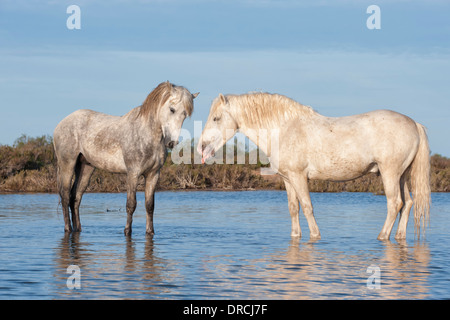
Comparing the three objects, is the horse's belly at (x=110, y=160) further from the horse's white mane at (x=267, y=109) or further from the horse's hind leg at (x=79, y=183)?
the horse's white mane at (x=267, y=109)

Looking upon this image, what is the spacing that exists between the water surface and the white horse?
0.72 meters

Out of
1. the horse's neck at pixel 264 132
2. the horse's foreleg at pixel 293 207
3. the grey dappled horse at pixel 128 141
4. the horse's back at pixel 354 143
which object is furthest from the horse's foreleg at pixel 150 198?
the horse's back at pixel 354 143

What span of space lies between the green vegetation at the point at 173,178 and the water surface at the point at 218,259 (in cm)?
952

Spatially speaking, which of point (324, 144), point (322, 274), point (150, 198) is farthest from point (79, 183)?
point (322, 274)

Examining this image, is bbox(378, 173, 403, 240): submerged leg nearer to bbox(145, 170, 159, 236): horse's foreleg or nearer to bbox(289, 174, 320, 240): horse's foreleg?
bbox(289, 174, 320, 240): horse's foreleg

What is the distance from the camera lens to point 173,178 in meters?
26.0

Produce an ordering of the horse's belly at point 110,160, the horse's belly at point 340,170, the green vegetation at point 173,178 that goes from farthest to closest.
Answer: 1. the green vegetation at point 173,178
2. the horse's belly at point 110,160
3. the horse's belly at point 340,170

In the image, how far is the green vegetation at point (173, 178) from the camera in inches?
934

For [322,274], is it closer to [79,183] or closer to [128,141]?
[128,141]

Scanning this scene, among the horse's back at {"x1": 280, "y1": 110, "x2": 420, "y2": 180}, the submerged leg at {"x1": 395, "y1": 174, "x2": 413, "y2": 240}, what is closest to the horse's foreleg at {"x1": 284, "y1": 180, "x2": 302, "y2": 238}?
the horse's back at {"x1": 280, "y1": 110, "x2": 420, "y2": 180}

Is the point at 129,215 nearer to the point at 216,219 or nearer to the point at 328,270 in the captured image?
the point at 216,219

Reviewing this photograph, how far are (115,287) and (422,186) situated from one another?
18.3 ft

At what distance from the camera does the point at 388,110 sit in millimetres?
9688

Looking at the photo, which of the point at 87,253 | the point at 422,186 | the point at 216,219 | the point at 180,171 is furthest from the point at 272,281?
the point at 180,171
